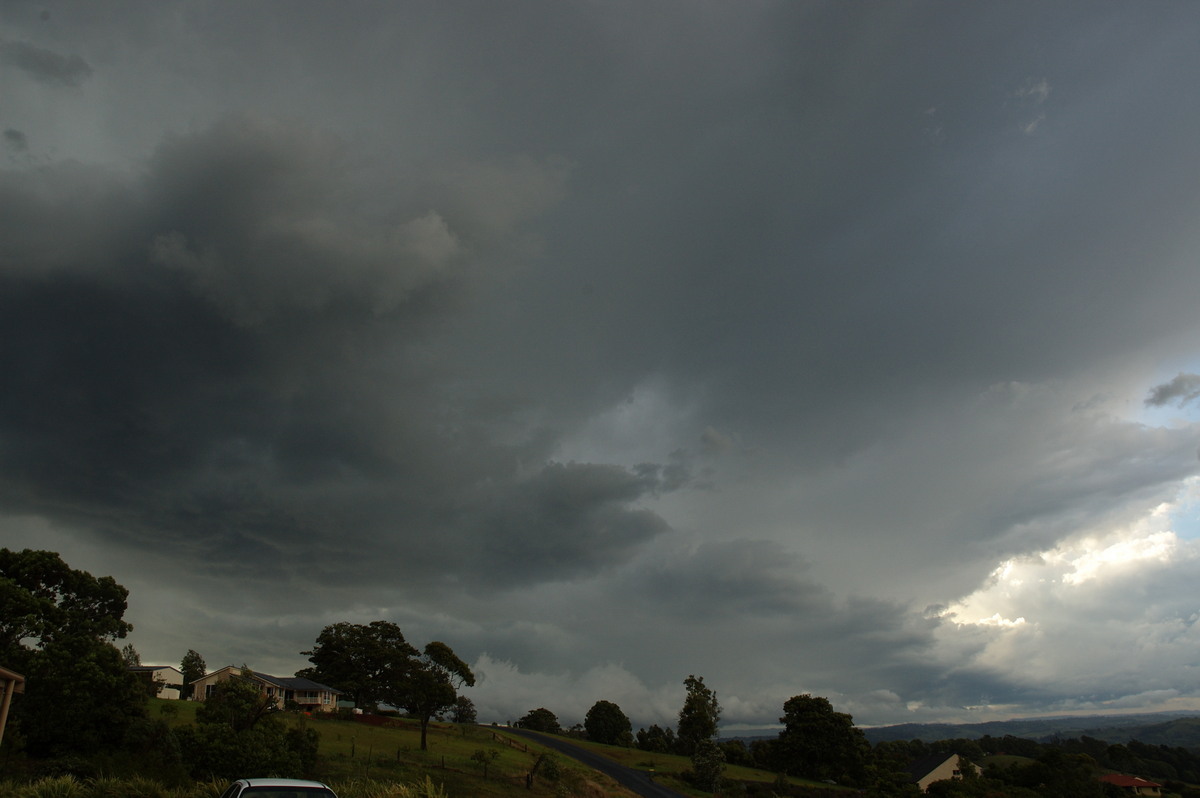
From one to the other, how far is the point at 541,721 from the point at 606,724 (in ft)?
129

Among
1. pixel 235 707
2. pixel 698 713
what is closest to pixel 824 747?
pixel 698 713

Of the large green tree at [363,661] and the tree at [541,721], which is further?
the tree at [541,721]

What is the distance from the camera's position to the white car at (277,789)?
1452 centimetres

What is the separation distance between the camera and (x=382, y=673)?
116m

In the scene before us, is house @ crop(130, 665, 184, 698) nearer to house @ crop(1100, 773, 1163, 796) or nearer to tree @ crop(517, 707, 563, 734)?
tree @ crop(517, 707, 563, 734)

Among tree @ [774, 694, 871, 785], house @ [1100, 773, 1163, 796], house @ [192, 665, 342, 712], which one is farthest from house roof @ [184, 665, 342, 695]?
house @ [1100, 773, 1163, 796]

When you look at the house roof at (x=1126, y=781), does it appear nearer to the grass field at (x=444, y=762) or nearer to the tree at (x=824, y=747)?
the tree at (x=824, y=747)

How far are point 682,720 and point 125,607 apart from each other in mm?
79006

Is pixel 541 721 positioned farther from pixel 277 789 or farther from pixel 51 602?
pixel 277 789

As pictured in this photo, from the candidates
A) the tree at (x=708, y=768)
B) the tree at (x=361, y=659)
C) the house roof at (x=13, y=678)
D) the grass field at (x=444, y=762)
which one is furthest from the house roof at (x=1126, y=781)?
the house roof at (x=13, y=678)

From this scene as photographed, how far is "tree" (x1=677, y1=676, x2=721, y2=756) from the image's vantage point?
341 ft

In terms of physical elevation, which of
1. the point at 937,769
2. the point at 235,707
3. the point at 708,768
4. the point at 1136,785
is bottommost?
the point at 1136,785

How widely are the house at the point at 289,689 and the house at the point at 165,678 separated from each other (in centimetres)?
305

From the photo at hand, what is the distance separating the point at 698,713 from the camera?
4139 inches
